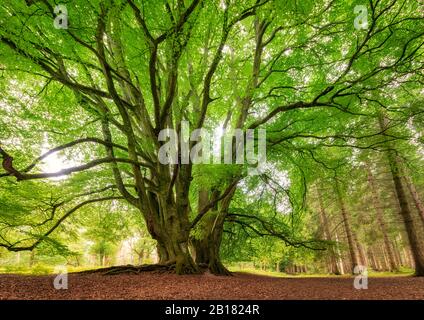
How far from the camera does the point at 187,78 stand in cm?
872

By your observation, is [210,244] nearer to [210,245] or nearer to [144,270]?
[210,245]

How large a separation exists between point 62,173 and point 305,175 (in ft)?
25.2

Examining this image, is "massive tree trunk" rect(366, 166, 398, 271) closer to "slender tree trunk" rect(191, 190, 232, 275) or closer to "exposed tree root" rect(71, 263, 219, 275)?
"slender tree trunk" rect(191, 190, 232, 275)

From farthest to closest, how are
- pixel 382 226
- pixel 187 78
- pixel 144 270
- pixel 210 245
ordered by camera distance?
pixel 382 226
pixel 210 245
pixel 187 78
pixel 144 270

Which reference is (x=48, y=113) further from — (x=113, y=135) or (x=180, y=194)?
(x=180, y=194)

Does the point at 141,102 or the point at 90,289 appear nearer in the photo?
the point at 90,289

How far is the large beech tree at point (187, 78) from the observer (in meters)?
5.07

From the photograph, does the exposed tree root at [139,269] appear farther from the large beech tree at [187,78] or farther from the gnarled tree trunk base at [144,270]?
the large beech tree at [187,78]

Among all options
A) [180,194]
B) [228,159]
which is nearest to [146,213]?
[180,194]

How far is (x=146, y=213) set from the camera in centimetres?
817

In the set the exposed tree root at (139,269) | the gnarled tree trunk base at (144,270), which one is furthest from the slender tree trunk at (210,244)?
the exposed tree root at (139,269)

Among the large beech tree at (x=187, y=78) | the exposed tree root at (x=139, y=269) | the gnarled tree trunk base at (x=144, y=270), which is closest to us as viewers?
the large beech tree at (x=187, y=78)

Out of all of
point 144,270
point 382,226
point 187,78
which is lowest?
point 144,270

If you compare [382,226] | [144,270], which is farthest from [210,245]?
[382,226]
